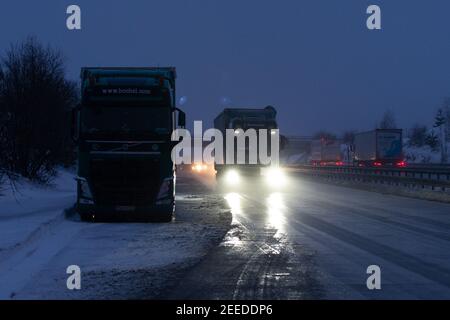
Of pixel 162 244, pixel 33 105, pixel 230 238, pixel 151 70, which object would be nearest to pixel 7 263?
pixel 162 244

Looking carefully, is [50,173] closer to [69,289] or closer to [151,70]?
[151,70]

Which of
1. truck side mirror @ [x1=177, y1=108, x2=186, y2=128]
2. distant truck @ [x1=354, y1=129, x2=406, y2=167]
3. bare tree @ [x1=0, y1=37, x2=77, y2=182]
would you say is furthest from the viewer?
distant truck @ [x1=354, y1=129, x2=406, y2=167]

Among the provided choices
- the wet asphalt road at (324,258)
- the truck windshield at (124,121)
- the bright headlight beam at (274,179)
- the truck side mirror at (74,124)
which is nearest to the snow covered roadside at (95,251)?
the wet asphalt road at (324,258)

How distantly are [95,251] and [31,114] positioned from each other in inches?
665

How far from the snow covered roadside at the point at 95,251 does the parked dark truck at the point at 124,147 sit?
618 mm

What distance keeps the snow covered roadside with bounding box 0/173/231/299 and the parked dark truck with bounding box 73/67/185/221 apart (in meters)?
0.62

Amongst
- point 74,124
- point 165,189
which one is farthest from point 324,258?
point 74,124

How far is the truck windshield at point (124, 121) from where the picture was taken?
1538 centimetres

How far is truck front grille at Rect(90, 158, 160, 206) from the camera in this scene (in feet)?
49.8

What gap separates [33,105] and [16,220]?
43.1ft

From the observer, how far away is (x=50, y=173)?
31469 mm

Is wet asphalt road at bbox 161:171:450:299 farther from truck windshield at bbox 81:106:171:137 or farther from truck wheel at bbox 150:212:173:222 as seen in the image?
truck windshield at bbox 81:106:171:137

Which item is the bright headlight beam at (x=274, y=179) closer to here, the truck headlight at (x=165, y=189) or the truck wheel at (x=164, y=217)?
the truck wheel at (x=164, y=217)

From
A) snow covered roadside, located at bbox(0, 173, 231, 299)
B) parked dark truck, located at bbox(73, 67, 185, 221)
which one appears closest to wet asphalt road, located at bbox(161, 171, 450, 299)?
snow covered roadside, located at bbox(0, 173, 231, 299)
